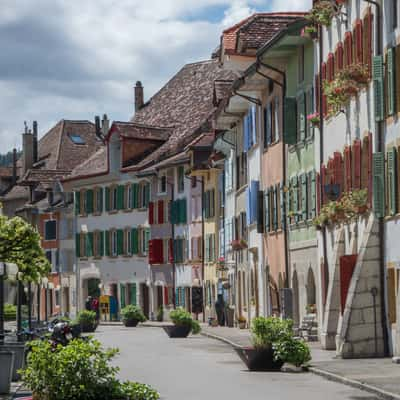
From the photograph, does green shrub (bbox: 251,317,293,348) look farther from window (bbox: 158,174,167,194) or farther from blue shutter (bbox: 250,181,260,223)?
window (bbox: 158,174,167,194)

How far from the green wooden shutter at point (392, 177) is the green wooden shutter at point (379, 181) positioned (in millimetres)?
293

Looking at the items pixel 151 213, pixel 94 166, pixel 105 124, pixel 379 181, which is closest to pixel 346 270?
pixel 379 181

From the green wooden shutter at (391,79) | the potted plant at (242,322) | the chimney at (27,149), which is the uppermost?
the chimney at (27,149)

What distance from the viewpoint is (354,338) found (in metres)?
29.8

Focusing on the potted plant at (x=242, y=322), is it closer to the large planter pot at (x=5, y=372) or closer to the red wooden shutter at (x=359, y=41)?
the red wooden shutter at (x=359, y=41)

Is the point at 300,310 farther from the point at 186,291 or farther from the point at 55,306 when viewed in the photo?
the point at 55,306

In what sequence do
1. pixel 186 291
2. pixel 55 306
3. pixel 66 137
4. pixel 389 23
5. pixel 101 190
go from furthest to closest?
pixel 66 137
pixel 55 306
pixel 101 190
pixel 186 291
pixel 389 23

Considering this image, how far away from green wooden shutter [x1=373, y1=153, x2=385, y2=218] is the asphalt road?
177 inches

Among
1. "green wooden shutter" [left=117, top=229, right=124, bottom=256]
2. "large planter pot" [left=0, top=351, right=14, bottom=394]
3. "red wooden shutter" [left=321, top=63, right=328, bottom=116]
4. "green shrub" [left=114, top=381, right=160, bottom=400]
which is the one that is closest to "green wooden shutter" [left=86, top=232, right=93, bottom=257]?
"green wooden shutter" [left=117, top=229, right=124, bottom=256]

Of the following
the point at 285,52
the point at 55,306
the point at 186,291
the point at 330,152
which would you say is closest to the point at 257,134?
the point at 285,52

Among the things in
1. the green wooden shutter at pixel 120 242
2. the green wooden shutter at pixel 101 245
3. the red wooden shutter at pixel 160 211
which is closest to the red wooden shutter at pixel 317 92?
the red wooden shutter at pixel 160 211

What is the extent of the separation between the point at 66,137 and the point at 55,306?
17.7 metres

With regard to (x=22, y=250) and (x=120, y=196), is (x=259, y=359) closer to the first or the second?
(x=22, y=250)

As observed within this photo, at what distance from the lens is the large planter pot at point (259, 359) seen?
26.4m
